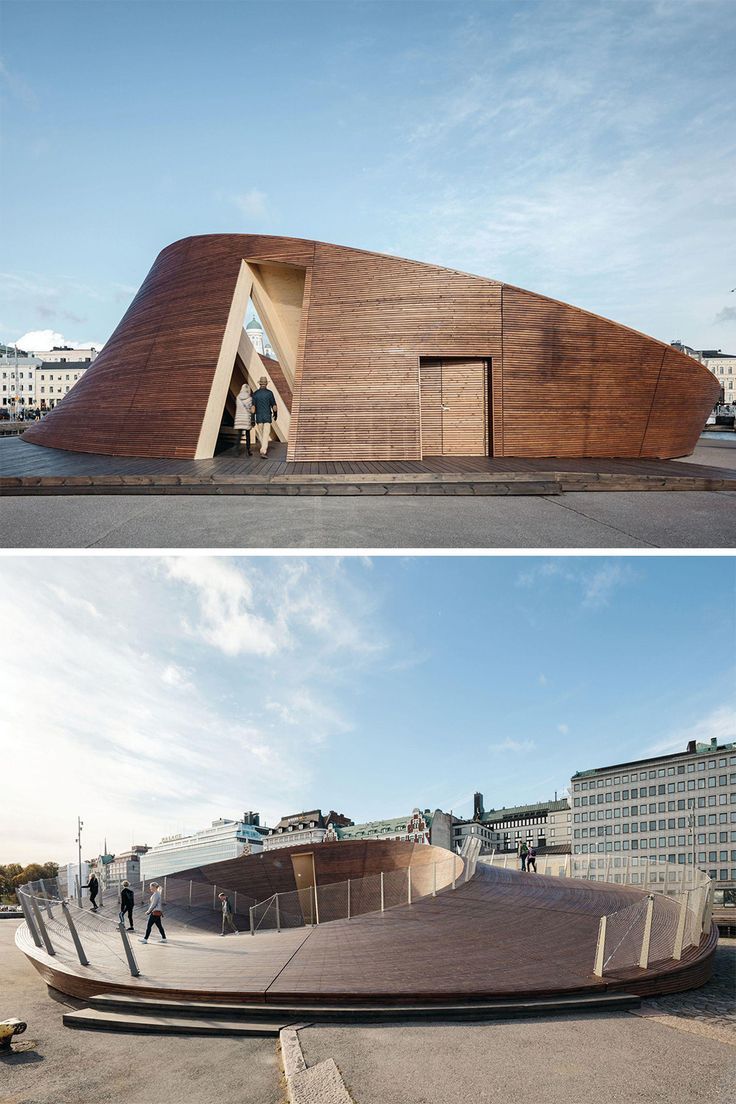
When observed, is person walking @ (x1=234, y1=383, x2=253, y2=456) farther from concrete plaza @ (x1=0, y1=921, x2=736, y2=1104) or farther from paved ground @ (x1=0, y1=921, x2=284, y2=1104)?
concrete plaza @ (x1=0, y1=921, x2=736, y2=1104)

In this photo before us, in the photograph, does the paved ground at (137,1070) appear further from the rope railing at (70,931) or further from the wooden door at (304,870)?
the wooden door at (304,870)

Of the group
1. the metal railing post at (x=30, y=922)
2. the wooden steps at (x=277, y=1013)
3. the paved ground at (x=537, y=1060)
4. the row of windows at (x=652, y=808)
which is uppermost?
the paved ground at (x=537, y=1060)

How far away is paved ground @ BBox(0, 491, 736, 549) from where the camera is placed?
10.1 m

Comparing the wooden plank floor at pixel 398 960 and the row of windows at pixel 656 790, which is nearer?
the wooden plank floor at pixel 398 960

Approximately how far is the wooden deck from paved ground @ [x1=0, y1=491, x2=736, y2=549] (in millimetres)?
550

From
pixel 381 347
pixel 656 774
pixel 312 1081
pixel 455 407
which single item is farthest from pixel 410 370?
pixel 656 774

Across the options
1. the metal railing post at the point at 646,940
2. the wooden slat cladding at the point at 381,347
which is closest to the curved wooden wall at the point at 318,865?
the metal railing post at the point at 646,940

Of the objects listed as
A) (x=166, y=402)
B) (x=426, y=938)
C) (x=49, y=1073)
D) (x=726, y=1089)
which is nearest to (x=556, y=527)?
(x=426, y=938)

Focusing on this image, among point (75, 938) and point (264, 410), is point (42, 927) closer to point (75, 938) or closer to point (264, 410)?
point (75, 938)

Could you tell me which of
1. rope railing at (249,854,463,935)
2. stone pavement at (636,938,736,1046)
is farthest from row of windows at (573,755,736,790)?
stone pavement at (636,938,736,1046)

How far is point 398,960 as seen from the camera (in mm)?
9469

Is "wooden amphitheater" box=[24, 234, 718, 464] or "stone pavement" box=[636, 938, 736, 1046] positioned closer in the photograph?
"stone pavement" box=[636, 938, 736, 1046]

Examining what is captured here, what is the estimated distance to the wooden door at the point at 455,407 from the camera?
62.0 feet

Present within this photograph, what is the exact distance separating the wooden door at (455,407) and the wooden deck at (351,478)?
7.35ft
